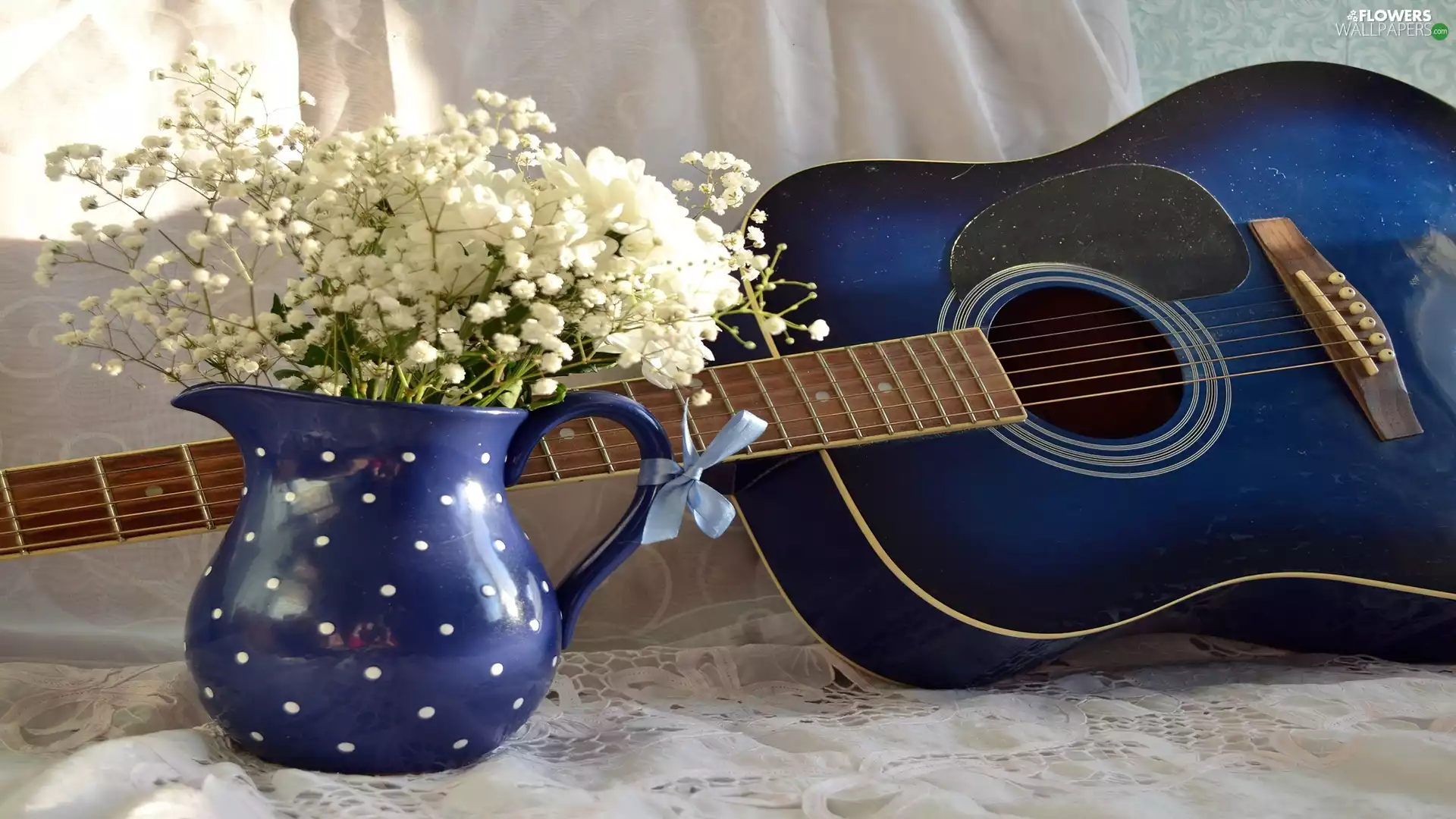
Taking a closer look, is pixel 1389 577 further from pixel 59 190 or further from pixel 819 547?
pixel 59 190

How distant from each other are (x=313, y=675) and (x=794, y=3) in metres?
0.93

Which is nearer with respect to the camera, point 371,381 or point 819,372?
point 371,381

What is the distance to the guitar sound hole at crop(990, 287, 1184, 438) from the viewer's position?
3.27 feet

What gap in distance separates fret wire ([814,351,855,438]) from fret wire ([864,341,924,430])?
1.0 inches

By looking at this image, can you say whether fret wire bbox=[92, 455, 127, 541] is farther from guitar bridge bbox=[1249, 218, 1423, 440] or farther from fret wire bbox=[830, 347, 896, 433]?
guitar bridge bbox=[1249, 218, 1423, 440]

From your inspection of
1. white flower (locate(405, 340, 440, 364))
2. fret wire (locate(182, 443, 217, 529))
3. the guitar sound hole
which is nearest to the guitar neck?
fret wire (locate(182, 443, 217, 529))

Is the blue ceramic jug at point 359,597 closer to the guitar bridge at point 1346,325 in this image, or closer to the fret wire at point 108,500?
the fret wire at point 108,500

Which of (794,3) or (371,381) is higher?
(794,3)

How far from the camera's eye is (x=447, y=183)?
596mm

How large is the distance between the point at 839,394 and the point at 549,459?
253mm

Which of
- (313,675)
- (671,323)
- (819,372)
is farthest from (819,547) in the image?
(313,675)

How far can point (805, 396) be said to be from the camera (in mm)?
888

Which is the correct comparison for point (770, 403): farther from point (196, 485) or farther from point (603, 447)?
point (196, 485)

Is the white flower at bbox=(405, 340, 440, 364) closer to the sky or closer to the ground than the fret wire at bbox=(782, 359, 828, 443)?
closer to the sky
